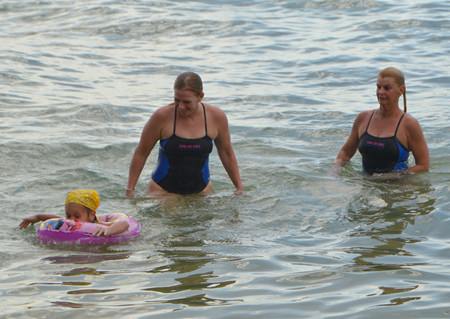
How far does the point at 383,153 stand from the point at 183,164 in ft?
7.03

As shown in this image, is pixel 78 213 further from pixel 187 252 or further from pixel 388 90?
pixel 388 90

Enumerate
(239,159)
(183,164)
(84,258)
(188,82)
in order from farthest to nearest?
(239,159), (183,164), (188,82), (84,258)

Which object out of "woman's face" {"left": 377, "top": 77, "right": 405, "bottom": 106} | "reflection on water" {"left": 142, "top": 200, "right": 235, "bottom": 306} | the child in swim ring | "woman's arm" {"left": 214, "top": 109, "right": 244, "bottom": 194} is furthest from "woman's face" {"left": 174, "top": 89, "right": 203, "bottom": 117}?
"woman's face" {"left": 377, "top": 77, "right": 405, "bottom": 106}

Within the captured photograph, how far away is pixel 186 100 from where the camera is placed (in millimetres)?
9414

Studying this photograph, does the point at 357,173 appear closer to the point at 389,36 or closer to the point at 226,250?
the point at 226,250

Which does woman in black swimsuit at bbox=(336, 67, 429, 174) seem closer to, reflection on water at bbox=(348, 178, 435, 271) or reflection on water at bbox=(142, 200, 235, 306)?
reflection on water at bbox=(348, 178, 435, 271)

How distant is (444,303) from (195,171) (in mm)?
3910

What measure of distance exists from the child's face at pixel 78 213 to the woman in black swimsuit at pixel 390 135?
3.38 metres

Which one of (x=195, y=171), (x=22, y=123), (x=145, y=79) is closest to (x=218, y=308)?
(x=195, y=171)

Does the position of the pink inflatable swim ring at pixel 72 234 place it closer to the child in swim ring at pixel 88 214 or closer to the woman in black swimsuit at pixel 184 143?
the child in swim ring at pixel 88 214

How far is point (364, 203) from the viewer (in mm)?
10000

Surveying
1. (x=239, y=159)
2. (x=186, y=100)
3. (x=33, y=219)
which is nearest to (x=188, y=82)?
(x=186, y=100)

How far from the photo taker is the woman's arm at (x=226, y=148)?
388 inches

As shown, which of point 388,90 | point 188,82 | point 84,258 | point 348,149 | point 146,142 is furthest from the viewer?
point 348,149
